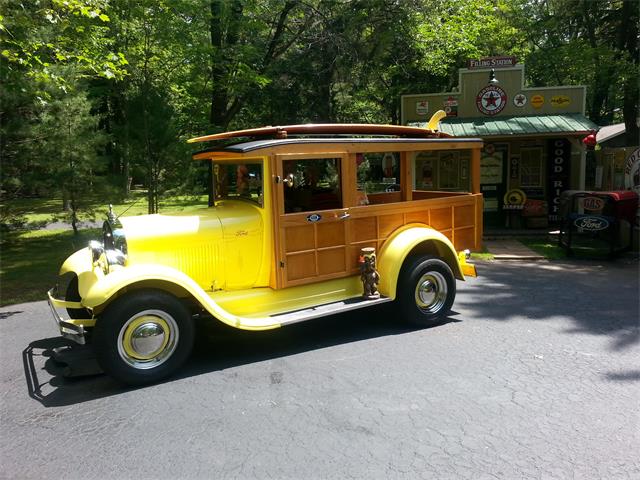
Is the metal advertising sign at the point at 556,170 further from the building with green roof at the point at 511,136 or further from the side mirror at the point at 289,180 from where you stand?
the side mirror at the point at 289,180

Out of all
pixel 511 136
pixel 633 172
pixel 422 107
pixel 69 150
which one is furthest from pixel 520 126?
pixel 69 150

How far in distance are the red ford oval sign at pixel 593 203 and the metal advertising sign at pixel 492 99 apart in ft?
12.4

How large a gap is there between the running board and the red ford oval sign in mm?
6912

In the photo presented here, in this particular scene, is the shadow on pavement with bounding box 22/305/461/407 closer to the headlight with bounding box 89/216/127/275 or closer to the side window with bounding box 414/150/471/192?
the headlight with bounding box 89/216/127/275

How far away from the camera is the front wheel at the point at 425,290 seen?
576cm

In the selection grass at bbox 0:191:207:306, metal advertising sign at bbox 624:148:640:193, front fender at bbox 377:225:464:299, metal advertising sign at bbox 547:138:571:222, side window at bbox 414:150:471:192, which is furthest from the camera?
side window at bbox 414:150:471:192

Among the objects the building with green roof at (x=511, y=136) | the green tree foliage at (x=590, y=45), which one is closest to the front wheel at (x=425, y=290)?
the building with green roof at (x=511, y=136)

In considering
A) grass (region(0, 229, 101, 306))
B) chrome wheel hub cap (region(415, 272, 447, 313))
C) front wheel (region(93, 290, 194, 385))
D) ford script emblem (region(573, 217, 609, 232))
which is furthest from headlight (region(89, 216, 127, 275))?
ford script emblem (region(573, 217, 609, 232))

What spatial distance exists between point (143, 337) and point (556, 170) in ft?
40.8

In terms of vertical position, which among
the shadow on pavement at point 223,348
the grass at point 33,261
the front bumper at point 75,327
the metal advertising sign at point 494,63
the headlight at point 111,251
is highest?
the metal advertising sign at point 494,63

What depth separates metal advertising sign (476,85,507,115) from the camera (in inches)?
516

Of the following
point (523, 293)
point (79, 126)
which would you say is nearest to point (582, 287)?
point (523, 293)

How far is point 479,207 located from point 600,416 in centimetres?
346

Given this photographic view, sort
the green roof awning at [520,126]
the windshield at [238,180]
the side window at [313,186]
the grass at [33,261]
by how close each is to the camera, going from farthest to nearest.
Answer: the green roof awning at [520,126], the grass at [33,261], the side window at [313,186], the windshield at [238,180]
